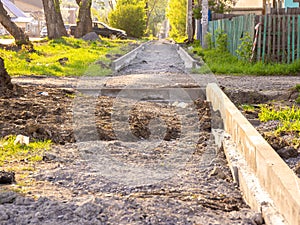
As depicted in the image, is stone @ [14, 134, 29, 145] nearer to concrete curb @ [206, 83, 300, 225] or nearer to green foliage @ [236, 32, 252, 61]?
concrete curb @ [206, 83, 300, 225]

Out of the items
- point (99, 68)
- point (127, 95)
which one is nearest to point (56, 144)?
point (127, 95)

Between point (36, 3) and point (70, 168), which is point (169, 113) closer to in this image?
point (70, 168)

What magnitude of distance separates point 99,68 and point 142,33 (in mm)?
37377

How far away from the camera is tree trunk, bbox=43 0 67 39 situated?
2995 cm

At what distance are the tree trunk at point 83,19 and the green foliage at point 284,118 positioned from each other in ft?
93.1

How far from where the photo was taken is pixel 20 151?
5.91 meters

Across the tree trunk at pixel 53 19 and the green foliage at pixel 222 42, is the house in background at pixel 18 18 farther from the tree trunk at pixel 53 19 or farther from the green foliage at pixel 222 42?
the green foliage at pixel 222 42

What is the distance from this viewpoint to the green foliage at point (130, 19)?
5234 cm

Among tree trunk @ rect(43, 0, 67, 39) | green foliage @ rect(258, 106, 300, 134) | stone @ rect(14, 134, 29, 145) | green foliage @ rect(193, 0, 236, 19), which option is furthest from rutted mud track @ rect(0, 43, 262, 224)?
green foliage @ rect(193, 0, 236, 19)

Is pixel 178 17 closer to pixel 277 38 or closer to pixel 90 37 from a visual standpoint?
pixel 90 37

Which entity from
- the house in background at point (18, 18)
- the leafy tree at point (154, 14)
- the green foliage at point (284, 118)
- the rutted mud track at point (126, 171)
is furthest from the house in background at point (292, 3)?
the leafy tree at point (154, 14)

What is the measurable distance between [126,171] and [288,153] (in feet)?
5.06

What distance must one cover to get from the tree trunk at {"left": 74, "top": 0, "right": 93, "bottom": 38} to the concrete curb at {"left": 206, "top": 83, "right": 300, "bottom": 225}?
1195 inches

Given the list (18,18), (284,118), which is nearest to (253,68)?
(284,118)
